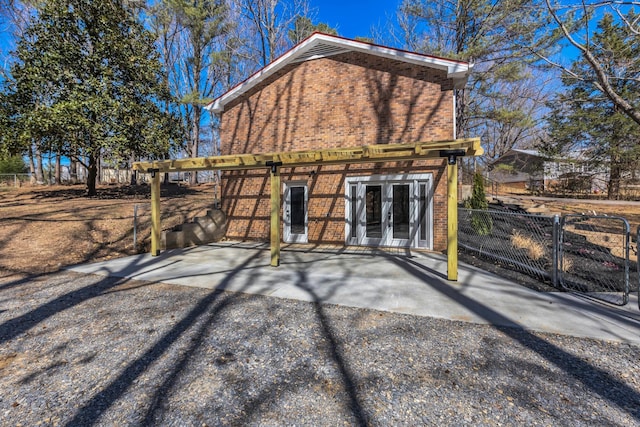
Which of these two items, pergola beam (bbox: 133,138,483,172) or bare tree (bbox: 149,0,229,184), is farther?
bare tree (bbox: 149,0,229,184)

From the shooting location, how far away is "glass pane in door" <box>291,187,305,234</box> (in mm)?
10547

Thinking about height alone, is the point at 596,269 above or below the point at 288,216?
below

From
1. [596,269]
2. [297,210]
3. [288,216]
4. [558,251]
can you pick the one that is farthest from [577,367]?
[288,216]

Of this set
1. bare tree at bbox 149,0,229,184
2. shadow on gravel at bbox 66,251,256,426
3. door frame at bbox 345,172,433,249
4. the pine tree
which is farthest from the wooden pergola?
the pine tree

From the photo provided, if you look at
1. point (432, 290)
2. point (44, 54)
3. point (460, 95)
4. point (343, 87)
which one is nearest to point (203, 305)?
point (432, 290)

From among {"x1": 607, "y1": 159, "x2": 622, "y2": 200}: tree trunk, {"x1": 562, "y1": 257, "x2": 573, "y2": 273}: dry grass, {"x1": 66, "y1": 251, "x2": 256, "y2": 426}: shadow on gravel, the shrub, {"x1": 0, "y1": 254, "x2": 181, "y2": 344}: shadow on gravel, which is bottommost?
{"x1": 66, "y1": 251, "x2": 256, "y2": 426}: shadow on gravel

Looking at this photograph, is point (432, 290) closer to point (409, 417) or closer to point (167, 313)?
point (409, 417)

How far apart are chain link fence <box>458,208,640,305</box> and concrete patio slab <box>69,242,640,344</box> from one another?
54 centimetres

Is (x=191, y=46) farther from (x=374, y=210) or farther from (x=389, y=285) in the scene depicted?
(x=389, y=285)

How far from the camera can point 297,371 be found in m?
2.97

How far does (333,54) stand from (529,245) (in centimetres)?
815

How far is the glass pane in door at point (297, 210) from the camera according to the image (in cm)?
1055

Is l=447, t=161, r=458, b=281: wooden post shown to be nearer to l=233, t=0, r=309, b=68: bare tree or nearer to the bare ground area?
the bare ground area

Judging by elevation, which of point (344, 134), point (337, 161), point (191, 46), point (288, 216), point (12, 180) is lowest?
point (288, 216)
